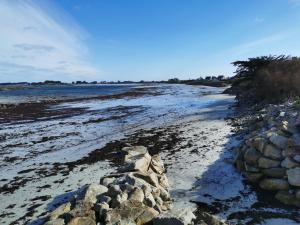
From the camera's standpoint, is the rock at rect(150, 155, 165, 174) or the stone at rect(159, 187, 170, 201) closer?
the stone at rect(159, 187, 170, 201)

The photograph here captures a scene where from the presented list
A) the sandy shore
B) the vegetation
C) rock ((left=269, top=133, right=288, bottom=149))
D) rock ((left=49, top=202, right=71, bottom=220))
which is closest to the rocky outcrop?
rock ((left=49, top=202, right=71, bottom=220))

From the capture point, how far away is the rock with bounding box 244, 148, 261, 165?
10.2m

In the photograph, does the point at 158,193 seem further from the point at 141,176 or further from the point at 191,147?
the point at 191,147

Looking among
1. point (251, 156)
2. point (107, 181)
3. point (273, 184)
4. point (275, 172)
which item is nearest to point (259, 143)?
point (251, 156)

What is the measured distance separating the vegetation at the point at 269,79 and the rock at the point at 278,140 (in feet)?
37.0

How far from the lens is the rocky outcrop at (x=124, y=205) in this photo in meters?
7.22

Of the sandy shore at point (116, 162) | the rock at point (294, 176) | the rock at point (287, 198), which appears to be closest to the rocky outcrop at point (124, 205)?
the sandy shore at point (116, 162)

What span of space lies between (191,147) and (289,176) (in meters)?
6.02

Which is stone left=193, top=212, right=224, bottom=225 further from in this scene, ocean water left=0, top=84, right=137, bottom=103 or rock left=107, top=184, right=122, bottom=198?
ocean water left=0, top=84, right=137, bottom=103

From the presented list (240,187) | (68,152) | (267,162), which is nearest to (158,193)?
(240,187)

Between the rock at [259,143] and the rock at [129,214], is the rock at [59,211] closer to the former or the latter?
the rock at [129,214]

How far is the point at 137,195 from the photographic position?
8.09 metres

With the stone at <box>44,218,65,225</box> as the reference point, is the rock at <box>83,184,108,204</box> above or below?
above

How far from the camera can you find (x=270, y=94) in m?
23.8
